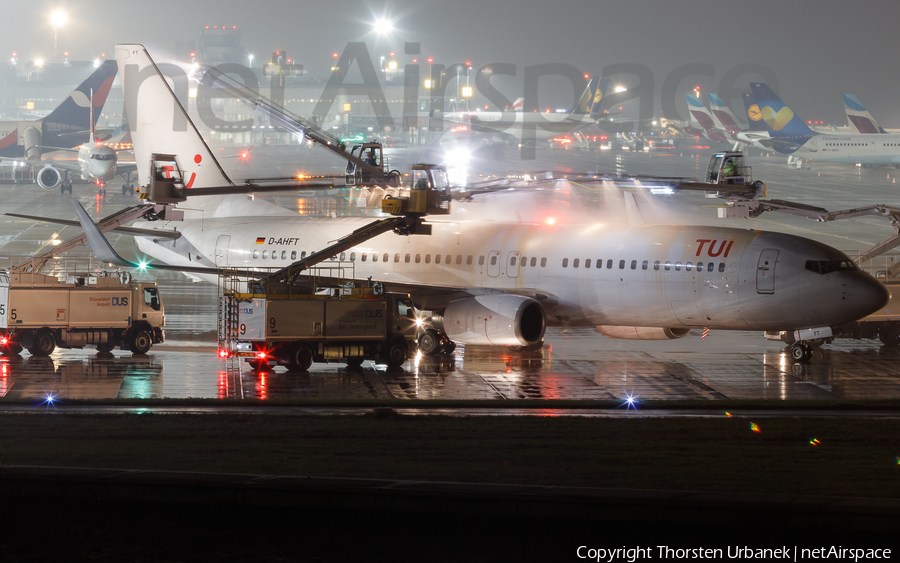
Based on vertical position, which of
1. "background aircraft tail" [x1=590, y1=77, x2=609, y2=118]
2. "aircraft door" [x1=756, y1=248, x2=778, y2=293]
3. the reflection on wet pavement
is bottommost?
the reflection on wet pavement

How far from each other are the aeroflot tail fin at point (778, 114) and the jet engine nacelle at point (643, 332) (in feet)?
362

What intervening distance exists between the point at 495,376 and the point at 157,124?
21.9 m

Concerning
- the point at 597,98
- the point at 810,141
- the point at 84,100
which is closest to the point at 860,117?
the point at 810,141

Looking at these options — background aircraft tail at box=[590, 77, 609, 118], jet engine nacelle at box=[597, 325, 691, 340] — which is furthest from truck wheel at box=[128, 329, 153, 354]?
background aircraft tail at box=[590, 77, 609, 118]

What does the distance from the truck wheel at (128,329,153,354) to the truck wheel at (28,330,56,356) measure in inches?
97.2

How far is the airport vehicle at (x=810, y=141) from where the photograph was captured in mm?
127688

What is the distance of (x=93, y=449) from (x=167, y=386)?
8.77m

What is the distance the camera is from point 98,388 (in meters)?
24.5

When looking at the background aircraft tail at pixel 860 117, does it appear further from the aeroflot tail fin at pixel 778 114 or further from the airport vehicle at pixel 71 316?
the airport vehicle at pixel 71 316

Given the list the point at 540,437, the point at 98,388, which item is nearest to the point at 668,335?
the point at 540,437

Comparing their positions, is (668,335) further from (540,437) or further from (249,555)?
(249,555)

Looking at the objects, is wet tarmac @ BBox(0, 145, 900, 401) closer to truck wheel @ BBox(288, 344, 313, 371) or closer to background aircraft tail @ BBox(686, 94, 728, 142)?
truck wheel @ BBox(288, 344, 313, 371)

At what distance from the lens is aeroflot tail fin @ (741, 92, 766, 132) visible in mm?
135875

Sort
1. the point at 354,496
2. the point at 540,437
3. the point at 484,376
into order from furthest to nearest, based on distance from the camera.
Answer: the point at 484,376
the point at 540,437
the point at 354,496
